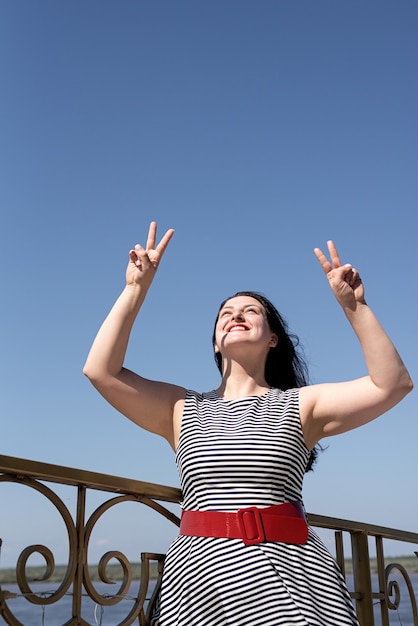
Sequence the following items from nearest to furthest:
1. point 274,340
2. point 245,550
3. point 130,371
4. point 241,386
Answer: point 245,550, point 130,371, point 241,386, point 274,340

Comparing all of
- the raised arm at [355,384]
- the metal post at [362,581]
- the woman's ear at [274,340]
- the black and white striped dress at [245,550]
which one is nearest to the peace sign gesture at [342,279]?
the raised arm at [355,384]

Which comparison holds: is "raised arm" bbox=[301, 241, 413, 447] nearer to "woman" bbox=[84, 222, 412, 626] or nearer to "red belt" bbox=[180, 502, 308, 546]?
"woman" bbox=[84, 222, 412, 626]

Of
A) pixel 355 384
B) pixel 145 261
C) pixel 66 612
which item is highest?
pixel 145 261

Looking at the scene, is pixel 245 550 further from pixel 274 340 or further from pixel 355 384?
pixel 274 340

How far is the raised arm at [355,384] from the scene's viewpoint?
2.14 metres

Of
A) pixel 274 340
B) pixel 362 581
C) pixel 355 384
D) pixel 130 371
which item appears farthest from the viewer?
pixel 362 581

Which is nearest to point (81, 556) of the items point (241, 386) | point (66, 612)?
point (66, 612)

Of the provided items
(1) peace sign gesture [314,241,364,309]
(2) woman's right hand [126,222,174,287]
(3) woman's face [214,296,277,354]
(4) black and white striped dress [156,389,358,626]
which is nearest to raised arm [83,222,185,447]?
(2) woman's right hand [126,222,174,287]

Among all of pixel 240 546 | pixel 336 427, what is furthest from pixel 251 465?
pixel 336 427

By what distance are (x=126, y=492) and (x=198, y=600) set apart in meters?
0.39

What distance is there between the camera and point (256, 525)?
1958 mm

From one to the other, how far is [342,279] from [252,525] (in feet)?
2.53

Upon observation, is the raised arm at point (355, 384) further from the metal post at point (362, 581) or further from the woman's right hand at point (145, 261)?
the metal post at point (362, 581)

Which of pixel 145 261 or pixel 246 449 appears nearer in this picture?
pixel 246 449
